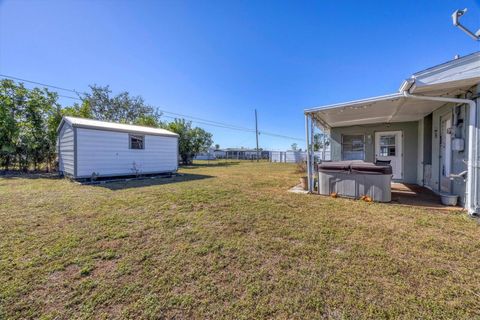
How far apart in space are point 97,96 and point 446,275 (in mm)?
29989

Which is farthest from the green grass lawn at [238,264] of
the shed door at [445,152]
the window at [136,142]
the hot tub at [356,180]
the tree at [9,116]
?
the tree at [9,116]

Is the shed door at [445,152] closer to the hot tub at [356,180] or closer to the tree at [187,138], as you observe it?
the hot tub at [356,180]

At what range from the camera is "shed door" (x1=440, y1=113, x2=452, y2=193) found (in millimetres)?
4695

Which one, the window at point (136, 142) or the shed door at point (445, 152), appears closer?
the shed door at point (445, 152)

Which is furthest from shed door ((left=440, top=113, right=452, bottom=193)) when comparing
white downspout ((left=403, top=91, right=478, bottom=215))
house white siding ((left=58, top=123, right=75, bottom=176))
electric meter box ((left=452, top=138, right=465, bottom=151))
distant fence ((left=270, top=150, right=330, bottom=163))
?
distant fence ((left=270, top=150, right=330, bottom=163))

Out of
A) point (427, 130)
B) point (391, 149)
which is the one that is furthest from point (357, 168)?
point (391, 149)

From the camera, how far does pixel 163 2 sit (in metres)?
→ 6.24

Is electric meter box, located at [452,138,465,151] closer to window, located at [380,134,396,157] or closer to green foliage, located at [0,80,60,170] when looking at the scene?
window, located at [380,134,396,157]

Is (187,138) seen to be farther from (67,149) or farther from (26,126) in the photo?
(67,149)

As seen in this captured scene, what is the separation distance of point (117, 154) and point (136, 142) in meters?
1.01

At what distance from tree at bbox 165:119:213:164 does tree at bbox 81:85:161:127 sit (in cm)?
326

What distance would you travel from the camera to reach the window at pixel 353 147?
→ 8.33 meters

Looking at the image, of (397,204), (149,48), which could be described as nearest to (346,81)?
(397,204)

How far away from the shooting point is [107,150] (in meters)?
8.02
